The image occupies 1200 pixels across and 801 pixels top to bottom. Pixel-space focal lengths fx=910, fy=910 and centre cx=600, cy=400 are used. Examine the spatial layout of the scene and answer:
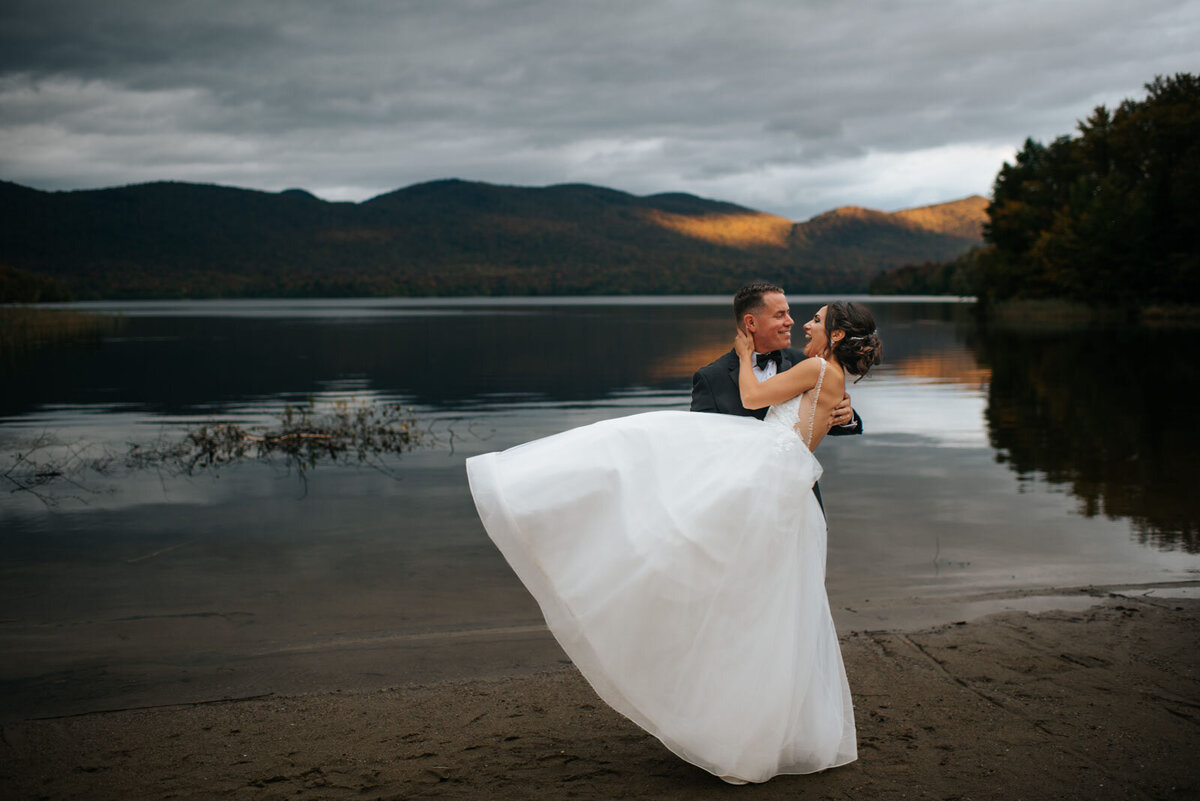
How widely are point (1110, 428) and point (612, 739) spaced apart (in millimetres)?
17251

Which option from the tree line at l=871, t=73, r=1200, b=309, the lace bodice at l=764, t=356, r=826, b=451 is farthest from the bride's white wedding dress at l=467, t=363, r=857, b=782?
the tree line at l=871, t=73, r=1200, b=309

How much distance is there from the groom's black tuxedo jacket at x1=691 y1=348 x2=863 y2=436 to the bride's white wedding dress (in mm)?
501

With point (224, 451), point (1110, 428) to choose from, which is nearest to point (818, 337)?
point (224, 451)

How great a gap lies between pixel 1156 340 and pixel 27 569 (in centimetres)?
5050

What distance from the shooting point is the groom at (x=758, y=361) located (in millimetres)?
4688

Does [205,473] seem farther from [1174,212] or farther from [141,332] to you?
[1174,212]

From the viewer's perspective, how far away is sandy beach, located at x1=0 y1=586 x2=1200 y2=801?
4484 millimetres

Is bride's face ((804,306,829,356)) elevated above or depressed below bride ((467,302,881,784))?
above

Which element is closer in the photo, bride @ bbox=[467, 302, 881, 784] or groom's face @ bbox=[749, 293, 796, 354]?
bride @ bbox=[467, 302, 881, 784]

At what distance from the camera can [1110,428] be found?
740 inches

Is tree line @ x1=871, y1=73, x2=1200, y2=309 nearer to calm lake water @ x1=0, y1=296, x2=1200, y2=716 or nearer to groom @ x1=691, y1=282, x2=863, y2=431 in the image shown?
calm lake water @ x1=0, y1=296, x2=1200, y2=716

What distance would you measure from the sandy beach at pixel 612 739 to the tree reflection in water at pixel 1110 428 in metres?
4.87

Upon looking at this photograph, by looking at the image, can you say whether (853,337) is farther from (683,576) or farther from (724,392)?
(683,576)

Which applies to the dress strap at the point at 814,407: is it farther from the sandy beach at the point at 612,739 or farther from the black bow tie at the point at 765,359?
the sandy beach at the point at 612,739
